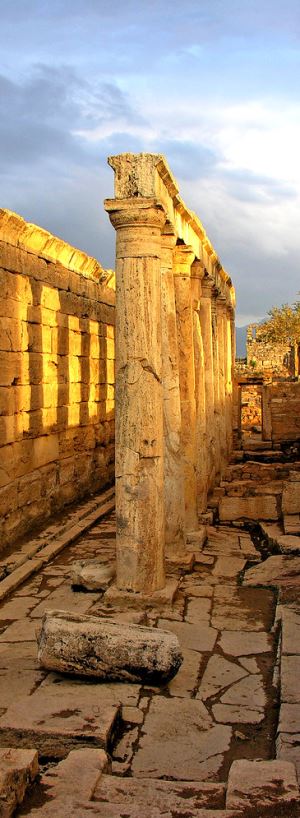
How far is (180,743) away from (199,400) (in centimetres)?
756

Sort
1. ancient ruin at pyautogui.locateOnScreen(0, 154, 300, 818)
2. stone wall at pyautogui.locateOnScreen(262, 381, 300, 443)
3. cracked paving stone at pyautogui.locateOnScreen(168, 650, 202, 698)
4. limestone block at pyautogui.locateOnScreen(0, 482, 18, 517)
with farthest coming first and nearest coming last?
stone wall at pyautogui.locateOnScreen(262, 381, 300, 443)
limestone block at pyautogui.locateOnScreen(0, 482, 18, 517)
cracked paving stone at pyautogui.locateOnScreen(168, 650, 202, 698)
ancient ruin at pyautogui.locateOnScreen(0, 154, 300, 818)

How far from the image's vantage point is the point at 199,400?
41.7 ft

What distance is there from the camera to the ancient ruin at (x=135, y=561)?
5047 mm

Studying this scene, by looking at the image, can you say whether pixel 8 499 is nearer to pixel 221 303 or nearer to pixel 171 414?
pixel 171 414

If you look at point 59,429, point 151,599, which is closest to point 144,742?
point 151,599

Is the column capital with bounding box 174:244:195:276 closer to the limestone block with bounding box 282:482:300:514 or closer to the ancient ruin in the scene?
the ancient ruin

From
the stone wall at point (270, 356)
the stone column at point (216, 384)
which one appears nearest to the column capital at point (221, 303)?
the stone column at point (216, 384)

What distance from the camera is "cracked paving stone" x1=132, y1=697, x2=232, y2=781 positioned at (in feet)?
17.0

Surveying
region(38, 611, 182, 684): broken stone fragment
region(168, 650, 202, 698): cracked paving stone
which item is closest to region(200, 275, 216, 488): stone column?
region(168, 650, 202, 698): cracked paving stone

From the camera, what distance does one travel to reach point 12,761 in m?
4.50

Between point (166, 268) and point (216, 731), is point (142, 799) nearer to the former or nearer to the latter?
point (216, 731)

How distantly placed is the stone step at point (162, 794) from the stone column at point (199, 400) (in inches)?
306

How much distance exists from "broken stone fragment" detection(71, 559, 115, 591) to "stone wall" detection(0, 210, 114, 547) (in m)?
1.84

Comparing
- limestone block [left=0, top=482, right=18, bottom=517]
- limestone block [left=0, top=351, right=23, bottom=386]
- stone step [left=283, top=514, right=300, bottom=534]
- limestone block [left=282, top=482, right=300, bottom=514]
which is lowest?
stone step [left=283, top=514, right=300, bottom=534]
